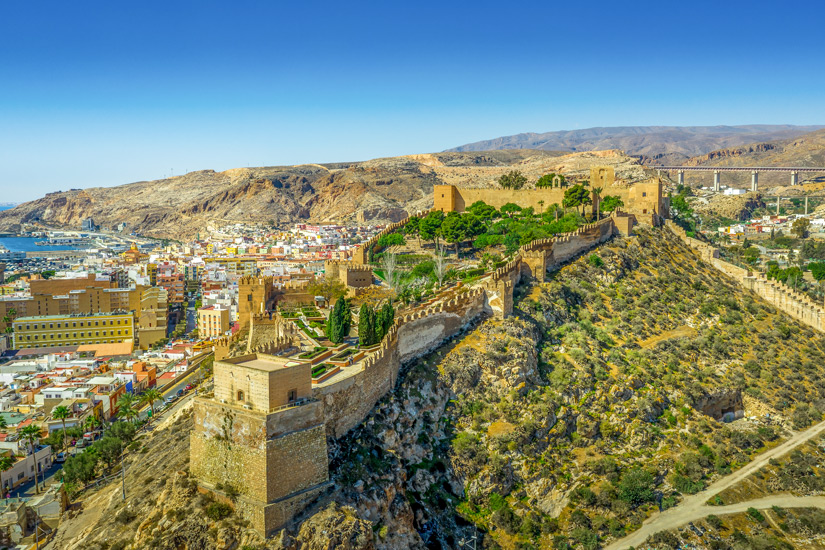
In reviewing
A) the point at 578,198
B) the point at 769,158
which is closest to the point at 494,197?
the point at 578,198

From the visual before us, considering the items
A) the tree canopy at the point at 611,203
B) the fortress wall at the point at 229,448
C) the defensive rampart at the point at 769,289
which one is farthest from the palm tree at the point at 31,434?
the defensive rampart at the point at 769,289

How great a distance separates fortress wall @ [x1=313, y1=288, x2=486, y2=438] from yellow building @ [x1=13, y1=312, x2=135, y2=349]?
35.3 m

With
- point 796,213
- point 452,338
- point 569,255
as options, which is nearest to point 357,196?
point 796,213

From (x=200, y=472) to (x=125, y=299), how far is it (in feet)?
154

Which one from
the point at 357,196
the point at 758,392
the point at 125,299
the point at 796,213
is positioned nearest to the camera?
the point at 758,392

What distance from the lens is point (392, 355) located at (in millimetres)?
25344

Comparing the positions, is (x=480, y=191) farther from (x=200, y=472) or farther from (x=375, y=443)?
(x=200, y=472)

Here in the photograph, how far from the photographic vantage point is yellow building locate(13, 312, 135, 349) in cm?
5612

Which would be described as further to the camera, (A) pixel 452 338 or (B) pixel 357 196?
(B) pixel 357 196

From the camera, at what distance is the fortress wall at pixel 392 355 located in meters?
21.3

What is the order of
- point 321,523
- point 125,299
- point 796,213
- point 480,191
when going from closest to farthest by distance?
point 321,523 → point 480,191 → point 125,299 → point 796,213

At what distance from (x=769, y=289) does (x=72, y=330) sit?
153 feet

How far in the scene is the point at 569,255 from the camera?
38.6 meters

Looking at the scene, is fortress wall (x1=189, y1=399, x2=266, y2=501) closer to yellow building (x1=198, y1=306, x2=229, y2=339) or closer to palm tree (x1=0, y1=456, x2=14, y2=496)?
palm tree (x1=0, y1=456, x2=14, y2=496)
